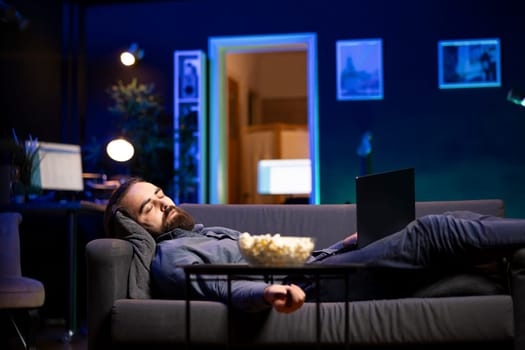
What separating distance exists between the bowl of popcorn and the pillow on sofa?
922 mm

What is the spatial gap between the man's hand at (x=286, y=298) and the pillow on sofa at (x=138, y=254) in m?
0.82

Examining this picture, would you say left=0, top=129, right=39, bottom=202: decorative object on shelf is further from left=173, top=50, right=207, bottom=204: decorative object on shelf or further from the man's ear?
left=173, top=50, right=207, bottom=204: decorative object on shelf

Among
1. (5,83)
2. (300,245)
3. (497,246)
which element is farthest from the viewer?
(5,83)

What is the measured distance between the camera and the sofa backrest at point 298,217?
3.34 m

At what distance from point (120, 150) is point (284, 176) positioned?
97.6 inches

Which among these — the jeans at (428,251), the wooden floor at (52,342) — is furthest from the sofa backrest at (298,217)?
the wooden floor at (52,342)

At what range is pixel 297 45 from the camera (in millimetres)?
7707

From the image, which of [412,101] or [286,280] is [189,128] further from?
[286,280]

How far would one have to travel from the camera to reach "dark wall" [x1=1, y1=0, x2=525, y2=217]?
23.4 feet

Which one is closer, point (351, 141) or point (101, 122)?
point (351, 141)

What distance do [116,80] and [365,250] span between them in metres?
5.86

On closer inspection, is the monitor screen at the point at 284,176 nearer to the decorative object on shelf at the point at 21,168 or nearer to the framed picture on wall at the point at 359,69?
the framed picture on wall at the point at 359,69

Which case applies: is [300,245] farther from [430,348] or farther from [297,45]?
[297,45]

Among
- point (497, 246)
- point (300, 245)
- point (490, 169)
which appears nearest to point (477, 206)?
point (497, 246)
